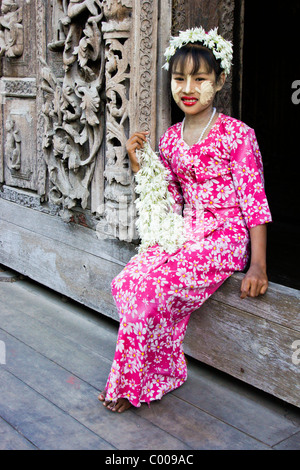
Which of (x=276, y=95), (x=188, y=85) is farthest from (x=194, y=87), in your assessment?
(x=276, y=95)

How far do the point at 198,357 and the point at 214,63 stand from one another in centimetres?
137

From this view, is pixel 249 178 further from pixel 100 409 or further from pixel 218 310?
pixel 100 409

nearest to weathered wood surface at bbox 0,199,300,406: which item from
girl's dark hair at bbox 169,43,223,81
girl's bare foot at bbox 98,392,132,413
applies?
girl's bare foot at bbox 98,392,132,413

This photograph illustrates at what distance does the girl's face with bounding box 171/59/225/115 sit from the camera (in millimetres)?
2602

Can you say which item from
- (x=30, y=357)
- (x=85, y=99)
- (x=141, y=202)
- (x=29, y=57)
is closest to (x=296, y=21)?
(x=29, y=57)

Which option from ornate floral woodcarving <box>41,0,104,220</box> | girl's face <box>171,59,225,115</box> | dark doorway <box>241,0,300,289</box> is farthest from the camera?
dark doorway <box>241,0,300,289</box>

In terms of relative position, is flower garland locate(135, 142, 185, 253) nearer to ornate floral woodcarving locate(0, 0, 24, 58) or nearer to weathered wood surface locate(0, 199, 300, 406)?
weathered wood surface locate(0, 199, 300, 406)

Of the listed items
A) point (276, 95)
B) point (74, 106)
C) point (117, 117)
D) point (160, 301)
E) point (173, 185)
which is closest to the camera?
point (160, 301)

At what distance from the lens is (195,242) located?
264 cm

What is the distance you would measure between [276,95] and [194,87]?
318 cm

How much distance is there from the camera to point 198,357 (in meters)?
2.95

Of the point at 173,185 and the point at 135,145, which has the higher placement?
the point at 135,145

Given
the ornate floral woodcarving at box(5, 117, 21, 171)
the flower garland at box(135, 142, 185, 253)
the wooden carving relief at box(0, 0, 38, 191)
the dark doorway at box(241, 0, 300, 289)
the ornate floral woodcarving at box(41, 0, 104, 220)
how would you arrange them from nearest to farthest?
the flower garland at box(135, 142, 185, 253) → the ornate floral woodcarving at box(41, 0, 104, 220) → the wooden carving relief at box(0, 0, 38, 191) → the ornate floral woodcarving at box(5, 117, 21, 171) → the dark doorway at box(241, 0, 300, 289)

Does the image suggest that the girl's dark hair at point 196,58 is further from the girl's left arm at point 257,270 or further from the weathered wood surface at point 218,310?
the weathered wood surface at point 218,310
